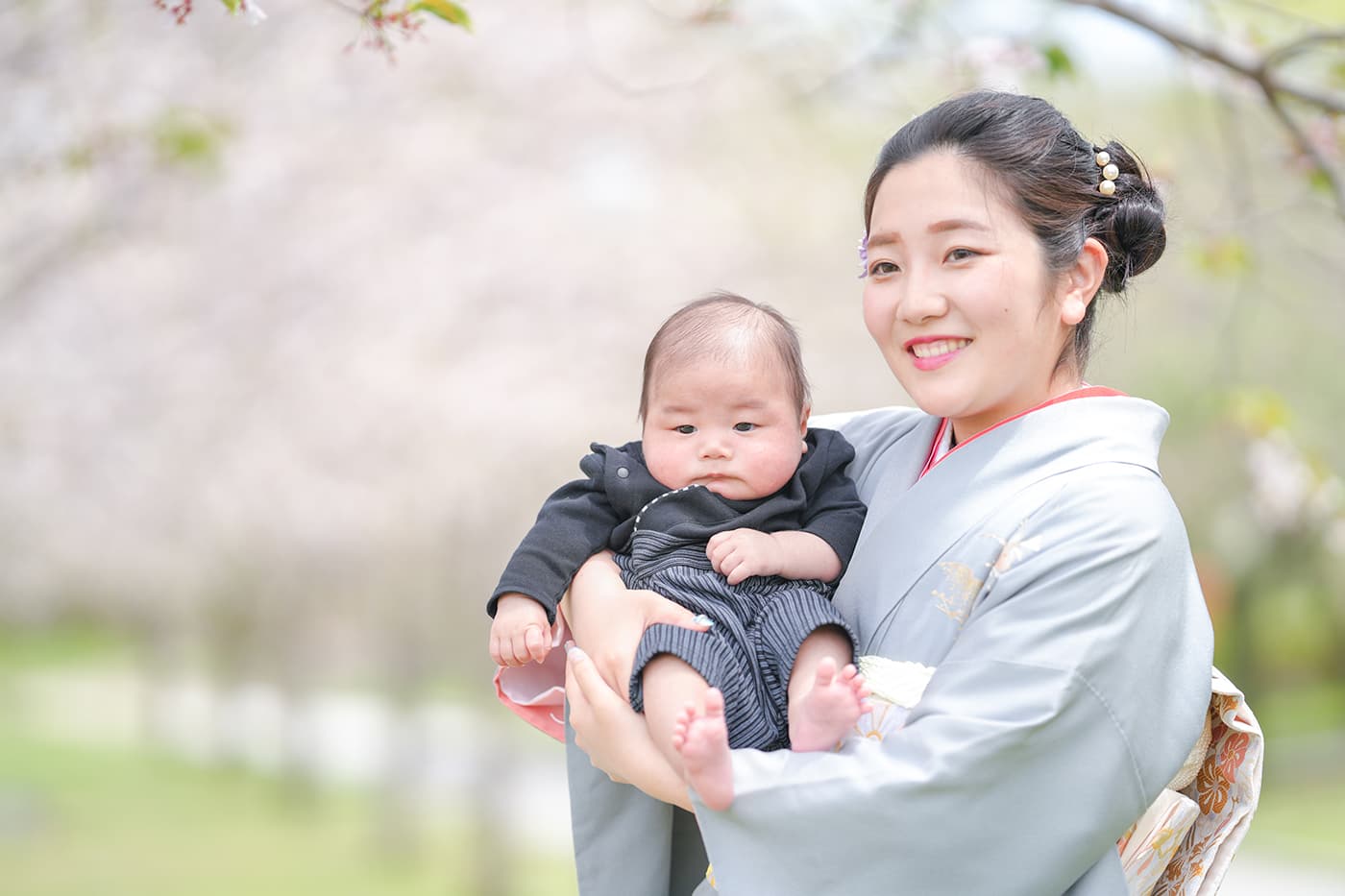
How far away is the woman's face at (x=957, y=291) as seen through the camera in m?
1.49

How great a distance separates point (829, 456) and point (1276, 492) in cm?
686

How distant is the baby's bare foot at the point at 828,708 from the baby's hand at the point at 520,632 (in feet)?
1.22

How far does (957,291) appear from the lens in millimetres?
1481

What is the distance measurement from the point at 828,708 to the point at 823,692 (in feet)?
0.08

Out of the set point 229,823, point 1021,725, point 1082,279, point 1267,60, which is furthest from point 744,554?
point 229,823

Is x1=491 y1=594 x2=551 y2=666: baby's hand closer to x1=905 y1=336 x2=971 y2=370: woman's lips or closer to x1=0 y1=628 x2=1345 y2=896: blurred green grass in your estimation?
x1=905 y1=336 x2=971 y2=370: woman's lips

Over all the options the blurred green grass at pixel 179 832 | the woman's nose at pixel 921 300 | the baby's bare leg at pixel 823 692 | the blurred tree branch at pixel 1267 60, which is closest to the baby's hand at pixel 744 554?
the baby's bare leg at pixel 823 692

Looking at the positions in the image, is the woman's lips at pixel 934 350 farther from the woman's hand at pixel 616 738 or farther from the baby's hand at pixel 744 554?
the woman's hand at pixel 616 738

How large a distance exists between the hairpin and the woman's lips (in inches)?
10.9

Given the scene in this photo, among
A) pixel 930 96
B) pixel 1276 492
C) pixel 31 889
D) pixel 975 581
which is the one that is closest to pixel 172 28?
pixel 930 96

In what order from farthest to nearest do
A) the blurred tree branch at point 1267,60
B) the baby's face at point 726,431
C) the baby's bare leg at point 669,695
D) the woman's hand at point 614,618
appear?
the blurred tree branch at point 1267,60, the baby's face at point 726,431, the woman's hand at point 614,618, the baby's bare leg at point 669,695

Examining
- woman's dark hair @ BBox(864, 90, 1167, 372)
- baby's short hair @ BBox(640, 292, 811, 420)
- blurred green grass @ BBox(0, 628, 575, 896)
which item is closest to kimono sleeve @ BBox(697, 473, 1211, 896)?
woman's dark hair @ BBox(864, 90, 1167, 372)

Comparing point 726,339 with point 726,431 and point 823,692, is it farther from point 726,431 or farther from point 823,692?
point 823,692

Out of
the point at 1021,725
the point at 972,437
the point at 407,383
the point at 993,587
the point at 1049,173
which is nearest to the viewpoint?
the point at 1021,725
